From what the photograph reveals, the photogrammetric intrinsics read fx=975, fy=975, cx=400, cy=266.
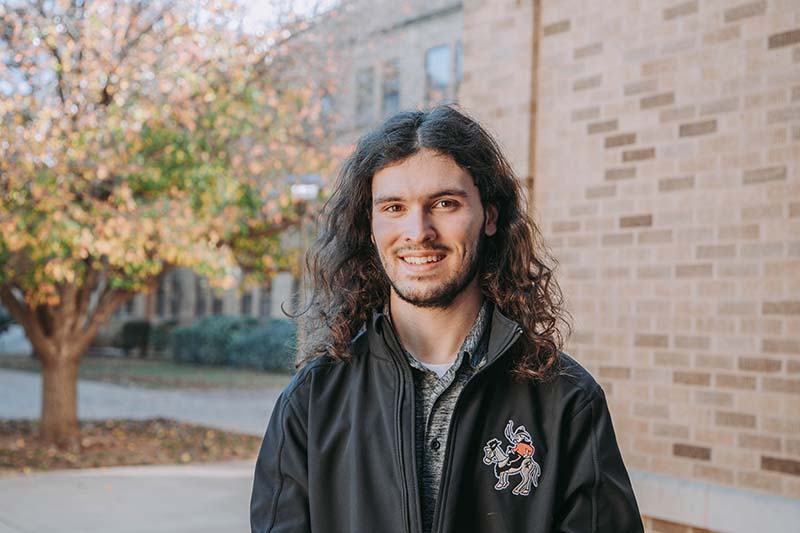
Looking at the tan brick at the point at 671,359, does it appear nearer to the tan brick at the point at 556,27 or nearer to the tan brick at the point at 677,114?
the tan brick at the point at 677,114

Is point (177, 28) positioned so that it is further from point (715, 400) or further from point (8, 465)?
point (715, 400)

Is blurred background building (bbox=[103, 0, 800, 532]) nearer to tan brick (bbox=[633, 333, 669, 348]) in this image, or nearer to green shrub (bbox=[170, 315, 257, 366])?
tan brick (bbox=[633, 333, 669, 348])

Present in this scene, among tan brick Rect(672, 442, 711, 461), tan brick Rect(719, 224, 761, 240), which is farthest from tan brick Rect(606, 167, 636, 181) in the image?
tan brick Rect(672, 442, 711, 461)

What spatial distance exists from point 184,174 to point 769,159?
7.08m

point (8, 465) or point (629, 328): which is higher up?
point (629, 328)

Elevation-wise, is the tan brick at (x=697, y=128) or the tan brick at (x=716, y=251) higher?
the tan brick at (x=697, y=128)

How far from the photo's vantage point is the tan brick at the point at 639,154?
482 centimetres

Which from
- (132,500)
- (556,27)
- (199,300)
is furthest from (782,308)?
(199,300)

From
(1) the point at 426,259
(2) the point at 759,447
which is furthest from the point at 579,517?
(2) the point at 759,447

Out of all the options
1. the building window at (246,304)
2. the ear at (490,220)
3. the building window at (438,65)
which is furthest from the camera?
the building window at (246,304)

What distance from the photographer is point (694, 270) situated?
15.1 feet

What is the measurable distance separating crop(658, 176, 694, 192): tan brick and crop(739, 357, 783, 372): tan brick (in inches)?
33.9

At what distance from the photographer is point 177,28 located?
10.1 m

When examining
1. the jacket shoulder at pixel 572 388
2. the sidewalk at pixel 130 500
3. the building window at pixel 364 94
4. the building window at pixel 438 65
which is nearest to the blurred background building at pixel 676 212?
the jacket shoulder at pixel 572 388
